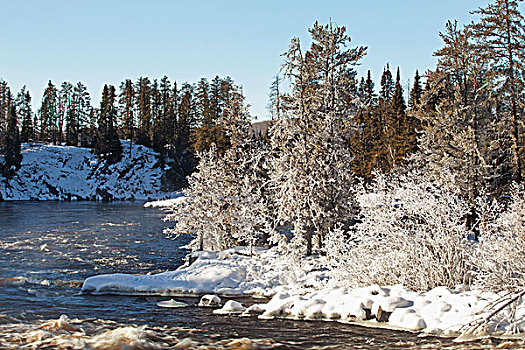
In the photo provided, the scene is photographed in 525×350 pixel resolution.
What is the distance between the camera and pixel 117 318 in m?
11.3

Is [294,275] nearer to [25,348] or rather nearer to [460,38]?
[25,348]

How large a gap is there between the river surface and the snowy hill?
4136cm

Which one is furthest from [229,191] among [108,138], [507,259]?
[108,138]

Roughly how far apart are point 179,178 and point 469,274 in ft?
198

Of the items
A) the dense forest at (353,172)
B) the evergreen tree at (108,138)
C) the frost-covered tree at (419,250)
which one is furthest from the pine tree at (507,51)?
the evergreen tree at (108,138)

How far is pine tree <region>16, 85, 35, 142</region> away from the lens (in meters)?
79.4

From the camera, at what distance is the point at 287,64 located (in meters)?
19.4

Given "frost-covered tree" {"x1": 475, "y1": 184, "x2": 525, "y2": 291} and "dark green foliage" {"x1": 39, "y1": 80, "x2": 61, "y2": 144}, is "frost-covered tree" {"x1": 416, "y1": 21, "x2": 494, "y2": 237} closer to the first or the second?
"frost-covered tree" {"x1": 475, "y1": 184, "x2": 525, "y2": 291}

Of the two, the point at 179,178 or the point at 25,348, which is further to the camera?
the point at 179,178

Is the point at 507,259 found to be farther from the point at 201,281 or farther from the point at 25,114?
the point at 25,114

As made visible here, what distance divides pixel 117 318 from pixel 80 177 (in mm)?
63094

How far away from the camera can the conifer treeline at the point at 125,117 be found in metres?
67.8

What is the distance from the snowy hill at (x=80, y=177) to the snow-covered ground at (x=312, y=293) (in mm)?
47984

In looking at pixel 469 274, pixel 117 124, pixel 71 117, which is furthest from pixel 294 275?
pixel 71 117
